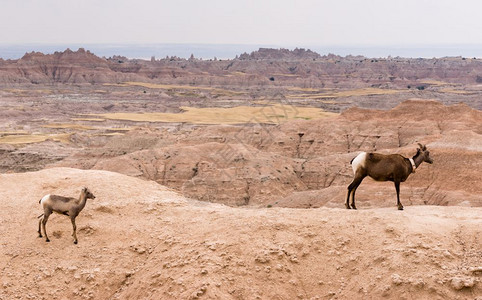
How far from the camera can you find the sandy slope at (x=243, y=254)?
9258 mm

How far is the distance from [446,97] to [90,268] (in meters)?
151

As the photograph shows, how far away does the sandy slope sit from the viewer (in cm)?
926

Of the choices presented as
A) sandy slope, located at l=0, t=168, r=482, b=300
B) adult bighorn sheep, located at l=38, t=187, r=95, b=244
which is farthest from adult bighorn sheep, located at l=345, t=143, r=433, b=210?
adult bighorn sheep, located at l=38, t=187, r=95, b=244

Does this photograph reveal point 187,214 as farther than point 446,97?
No

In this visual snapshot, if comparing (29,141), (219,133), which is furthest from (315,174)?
(29,141)

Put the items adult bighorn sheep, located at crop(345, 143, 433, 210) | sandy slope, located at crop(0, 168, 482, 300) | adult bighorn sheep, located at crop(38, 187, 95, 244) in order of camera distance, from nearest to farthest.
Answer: sandy slope, located at crop(0, 168, 482, 300) → adult bighorn sheep, located at crop(38, 187, 95, 244) → adult bighorn sheep, located at crop(345, 143, 433, 210)

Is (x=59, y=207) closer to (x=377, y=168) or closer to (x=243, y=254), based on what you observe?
(x=243, y=254)

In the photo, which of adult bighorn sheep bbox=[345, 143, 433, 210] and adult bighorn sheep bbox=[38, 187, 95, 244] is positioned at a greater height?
adult bighorn sheep bbox=[345, 143, 433, 210]

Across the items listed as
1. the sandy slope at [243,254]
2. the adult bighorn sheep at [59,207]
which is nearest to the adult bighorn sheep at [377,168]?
the sandy slope at [243,254]

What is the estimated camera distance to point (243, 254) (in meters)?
10.4

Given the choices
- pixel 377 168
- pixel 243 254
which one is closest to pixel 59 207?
pixel 243 254

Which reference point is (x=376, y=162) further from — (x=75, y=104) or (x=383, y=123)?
(x=75, y=104)

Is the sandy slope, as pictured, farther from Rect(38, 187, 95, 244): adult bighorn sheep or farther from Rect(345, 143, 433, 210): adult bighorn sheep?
Rect(345, 143, 433, 210): adult bighorn sheep

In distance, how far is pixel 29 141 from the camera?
71.9 metres
